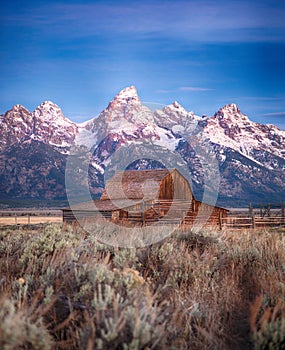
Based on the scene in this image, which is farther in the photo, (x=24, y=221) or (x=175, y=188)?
(x=24, y=221)

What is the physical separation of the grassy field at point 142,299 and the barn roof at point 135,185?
77.7ft

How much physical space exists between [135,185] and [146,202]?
3.12m

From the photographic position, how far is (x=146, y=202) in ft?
101

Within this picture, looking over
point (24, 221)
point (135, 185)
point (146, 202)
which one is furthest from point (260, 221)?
point (24, 221)

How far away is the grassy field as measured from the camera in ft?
12.8

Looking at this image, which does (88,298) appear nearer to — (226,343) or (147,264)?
(226,343)

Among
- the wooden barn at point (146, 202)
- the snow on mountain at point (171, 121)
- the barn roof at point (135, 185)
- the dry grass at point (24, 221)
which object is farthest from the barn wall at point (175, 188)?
the dry grass at point (24, 221)

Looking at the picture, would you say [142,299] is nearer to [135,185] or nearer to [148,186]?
[148,186]

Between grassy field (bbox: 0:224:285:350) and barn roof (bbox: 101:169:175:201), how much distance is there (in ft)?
77.7

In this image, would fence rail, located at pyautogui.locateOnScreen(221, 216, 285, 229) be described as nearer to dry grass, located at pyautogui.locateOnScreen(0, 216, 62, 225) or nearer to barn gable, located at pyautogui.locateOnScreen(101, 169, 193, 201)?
barn gable, located at pyautogui.locateOnScreen(101, 169, 193, 201)

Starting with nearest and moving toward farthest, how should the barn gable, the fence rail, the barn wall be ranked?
the fence rail, the barn gable, the barn wall

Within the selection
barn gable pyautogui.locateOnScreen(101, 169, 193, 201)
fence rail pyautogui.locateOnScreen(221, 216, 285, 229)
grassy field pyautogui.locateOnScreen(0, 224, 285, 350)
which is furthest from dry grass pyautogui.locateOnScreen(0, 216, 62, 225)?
grassy field pyautogui.locateOnScreen(0, 224, 285, 350)

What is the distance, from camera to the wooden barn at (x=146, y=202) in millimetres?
30594

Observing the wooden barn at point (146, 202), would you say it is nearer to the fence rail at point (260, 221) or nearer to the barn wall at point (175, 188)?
the barn wall at point (175, 188)
